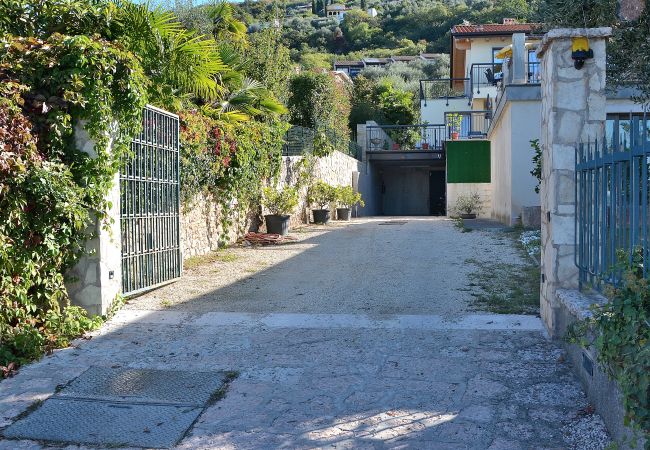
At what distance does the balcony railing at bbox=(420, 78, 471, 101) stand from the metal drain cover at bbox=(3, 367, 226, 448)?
25339 mm

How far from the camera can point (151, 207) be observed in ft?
24.8

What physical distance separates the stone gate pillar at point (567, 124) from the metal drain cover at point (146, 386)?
2990 mm

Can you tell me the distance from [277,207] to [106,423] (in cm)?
1043

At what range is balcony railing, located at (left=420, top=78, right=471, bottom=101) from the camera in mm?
30816

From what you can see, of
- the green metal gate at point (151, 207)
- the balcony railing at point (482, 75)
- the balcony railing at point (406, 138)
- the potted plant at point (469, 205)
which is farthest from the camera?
the balcony railing at point (406, 138)

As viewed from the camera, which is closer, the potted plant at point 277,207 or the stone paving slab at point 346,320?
the stone paving slab at point 346,320

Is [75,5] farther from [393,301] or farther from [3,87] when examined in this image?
[393,301]

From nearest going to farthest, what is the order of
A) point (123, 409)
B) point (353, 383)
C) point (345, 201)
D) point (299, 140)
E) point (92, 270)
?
1. point (123, 409)
2. point (353, 383)
3. point (92, 270)
4. point (299, 140)
5. point (345, 201)

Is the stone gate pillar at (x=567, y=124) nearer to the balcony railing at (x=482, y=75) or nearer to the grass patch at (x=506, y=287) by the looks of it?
the grass patch at (x=506, y=287)

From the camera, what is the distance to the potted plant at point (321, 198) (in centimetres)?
1855

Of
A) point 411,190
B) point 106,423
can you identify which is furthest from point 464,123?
Answer: point 106,423

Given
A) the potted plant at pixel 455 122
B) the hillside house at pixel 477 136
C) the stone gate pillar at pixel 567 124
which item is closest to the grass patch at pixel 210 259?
the stone gate pillar at pixel 567 124

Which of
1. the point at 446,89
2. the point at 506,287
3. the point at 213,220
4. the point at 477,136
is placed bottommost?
the point at 506,287

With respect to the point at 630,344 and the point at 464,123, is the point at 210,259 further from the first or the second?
the point at 464,123
